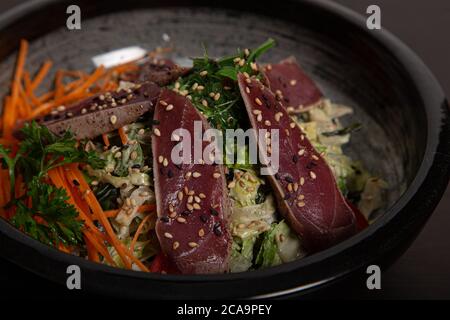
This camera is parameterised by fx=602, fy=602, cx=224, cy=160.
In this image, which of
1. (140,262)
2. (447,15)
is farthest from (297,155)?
(447,15)

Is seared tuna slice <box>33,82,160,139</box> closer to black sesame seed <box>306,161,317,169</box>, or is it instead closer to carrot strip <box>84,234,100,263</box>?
carrot strip <box>84,234,100,263</box>

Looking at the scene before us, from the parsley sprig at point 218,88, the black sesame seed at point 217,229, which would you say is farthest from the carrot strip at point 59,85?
the black sesame seed at point 217,229

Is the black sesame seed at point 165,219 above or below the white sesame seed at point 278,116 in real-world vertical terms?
below

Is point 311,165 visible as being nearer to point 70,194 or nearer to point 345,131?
point 345,131

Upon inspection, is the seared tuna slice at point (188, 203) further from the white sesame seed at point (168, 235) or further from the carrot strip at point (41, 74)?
the carrot strip at point (41, 74)

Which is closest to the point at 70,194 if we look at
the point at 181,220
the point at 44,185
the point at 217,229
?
the point at 44,185

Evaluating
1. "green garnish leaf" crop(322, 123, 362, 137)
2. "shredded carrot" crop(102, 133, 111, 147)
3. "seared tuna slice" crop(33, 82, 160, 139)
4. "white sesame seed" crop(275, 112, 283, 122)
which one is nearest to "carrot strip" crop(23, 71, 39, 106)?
"seared tuna slice" crop(33, 82, 160, 139)

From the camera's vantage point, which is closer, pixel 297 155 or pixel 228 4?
pixel 297 155

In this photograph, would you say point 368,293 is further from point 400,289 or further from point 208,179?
point 208,179
